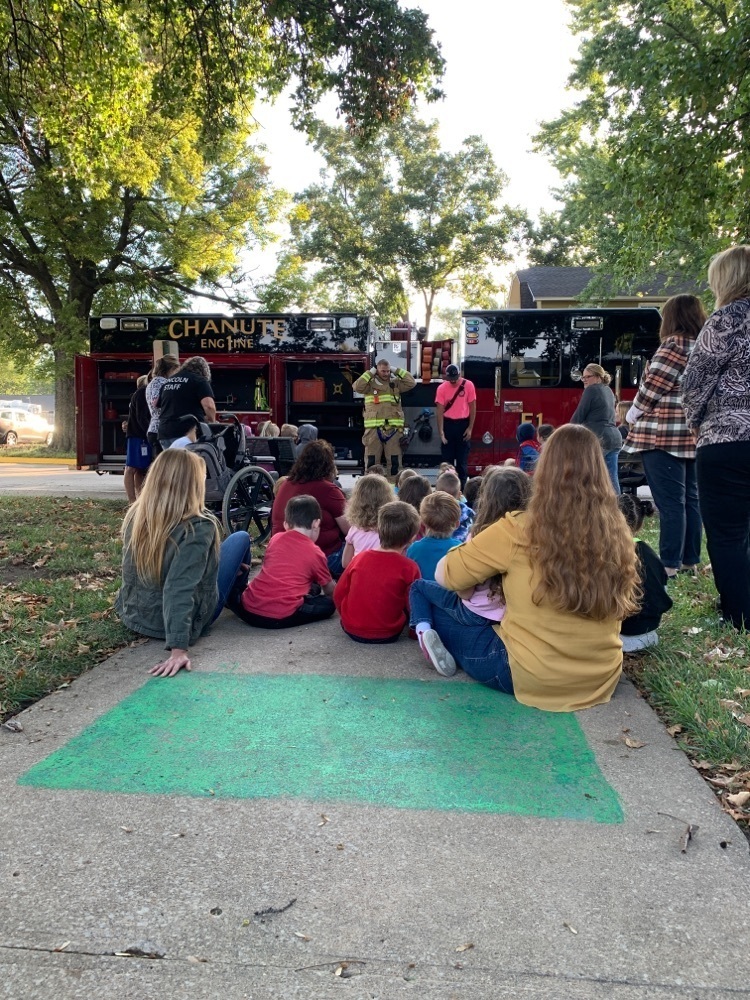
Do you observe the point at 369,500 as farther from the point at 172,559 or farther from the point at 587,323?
the point at 587,323

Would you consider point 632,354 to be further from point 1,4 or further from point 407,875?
point 407,875

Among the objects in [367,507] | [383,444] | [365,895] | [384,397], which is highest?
[384,397]

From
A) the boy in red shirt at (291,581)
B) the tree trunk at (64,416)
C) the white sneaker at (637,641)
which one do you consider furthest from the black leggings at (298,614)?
the tree trunk at (64,416)

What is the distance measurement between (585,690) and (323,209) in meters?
42.0

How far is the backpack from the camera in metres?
8.06

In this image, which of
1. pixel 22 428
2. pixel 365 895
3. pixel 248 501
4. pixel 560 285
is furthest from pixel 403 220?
pixel 365 895

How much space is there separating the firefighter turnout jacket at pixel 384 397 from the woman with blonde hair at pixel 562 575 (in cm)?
802

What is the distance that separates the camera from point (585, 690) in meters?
4.03

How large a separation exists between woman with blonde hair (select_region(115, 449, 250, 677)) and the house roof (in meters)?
30.0

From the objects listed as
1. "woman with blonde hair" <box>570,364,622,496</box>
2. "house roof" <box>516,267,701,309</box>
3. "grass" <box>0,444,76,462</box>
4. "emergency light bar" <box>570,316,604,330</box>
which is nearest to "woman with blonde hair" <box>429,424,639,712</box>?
"woman with blonde hair" <box>570,364,622,496</box>

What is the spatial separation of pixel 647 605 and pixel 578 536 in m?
1.13

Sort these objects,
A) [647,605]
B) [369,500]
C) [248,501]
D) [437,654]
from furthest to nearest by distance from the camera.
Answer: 1. [248,501]
2. [369,500]
3. [647,605]
4. [437,654]

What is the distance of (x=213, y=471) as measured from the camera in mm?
8180

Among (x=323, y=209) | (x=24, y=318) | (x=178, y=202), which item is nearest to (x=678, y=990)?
(x=178, y=202)
